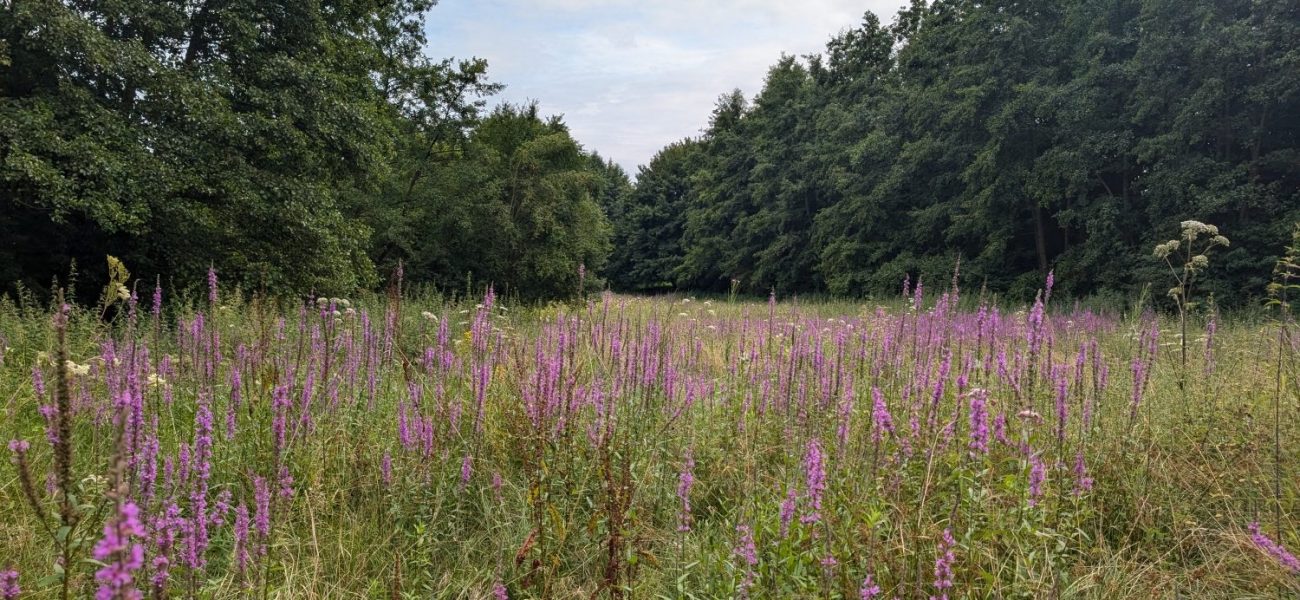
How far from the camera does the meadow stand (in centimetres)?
222

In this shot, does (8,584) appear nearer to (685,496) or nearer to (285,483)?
(285,483)

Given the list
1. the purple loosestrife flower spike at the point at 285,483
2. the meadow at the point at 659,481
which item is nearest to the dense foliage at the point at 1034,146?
the meadow at the point at 659,481

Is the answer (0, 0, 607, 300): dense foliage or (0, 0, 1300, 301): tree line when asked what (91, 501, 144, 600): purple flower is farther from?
(0, 0, 607, 300): dense foliage

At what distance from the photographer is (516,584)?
2574mm

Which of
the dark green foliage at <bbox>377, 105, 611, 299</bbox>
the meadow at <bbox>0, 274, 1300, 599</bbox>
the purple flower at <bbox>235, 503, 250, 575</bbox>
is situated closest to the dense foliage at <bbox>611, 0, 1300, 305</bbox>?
the dark green foliage at <bbox>377, 105, 611, 299</bbox>

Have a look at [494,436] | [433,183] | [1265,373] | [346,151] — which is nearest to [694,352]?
[494,436]

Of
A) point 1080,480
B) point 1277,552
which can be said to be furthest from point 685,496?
point 1277,552

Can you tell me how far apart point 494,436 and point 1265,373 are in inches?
212

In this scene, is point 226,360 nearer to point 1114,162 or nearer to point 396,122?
point 396,122

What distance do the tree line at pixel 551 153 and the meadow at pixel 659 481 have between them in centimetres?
223

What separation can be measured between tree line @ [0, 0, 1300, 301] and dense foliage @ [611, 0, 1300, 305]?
0.33 ft

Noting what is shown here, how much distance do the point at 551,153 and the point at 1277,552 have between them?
19539 millimetres

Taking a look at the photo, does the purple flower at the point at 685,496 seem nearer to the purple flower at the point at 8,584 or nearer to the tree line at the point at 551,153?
the purple flower at the point at 8,584

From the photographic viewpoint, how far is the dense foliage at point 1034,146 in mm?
16000
